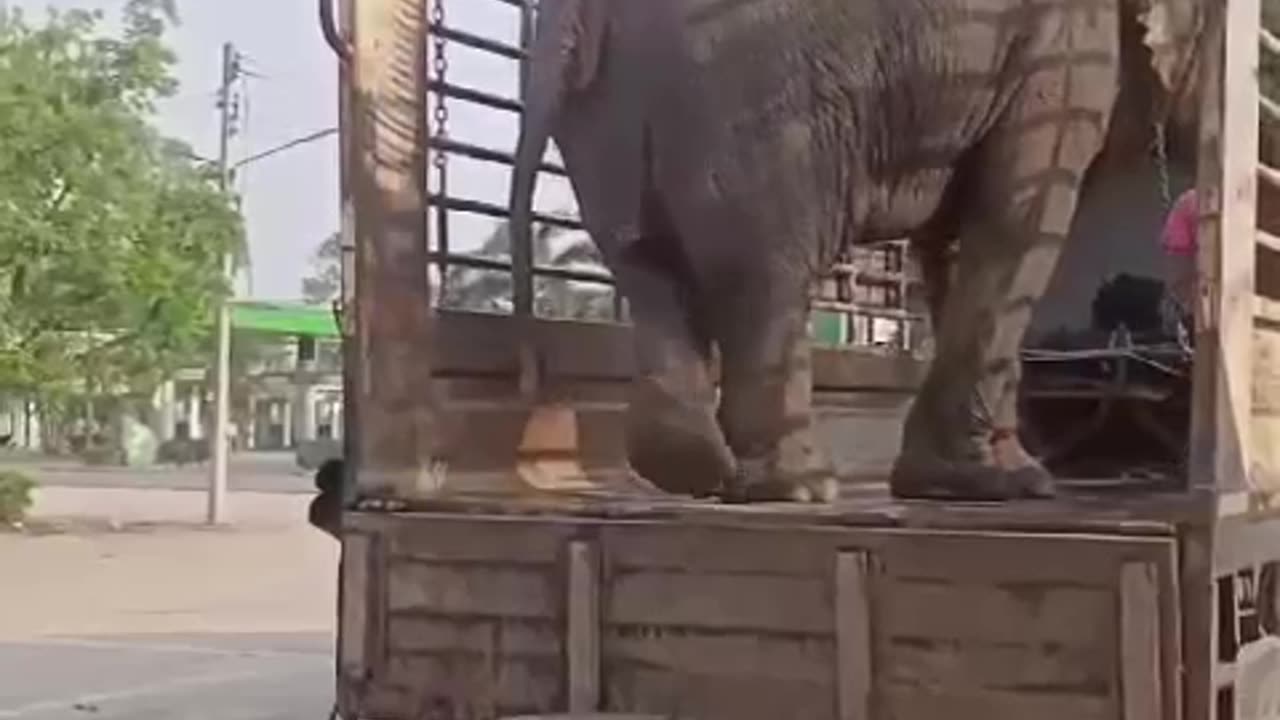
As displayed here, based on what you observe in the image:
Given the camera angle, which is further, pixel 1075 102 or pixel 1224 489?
pixel 1075 102

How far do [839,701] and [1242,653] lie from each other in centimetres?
71

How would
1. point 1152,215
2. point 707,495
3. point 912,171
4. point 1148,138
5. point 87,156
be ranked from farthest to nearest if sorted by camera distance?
point 87,156
point 1152,215
point 1148,138
point 912,171
point 707,495

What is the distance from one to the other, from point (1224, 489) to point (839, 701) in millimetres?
749

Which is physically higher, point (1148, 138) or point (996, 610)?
point (1148, 138)

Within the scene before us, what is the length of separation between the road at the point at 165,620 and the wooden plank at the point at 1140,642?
5149 mm

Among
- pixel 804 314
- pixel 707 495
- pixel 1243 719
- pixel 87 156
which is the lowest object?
pixel 1243 719

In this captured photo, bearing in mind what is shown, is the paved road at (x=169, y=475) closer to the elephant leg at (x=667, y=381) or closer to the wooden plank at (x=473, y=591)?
the elephant leg at (x=667, y=381)

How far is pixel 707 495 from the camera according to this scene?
4578mm

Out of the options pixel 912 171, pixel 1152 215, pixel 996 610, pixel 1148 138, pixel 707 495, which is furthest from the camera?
pixel 1152 215

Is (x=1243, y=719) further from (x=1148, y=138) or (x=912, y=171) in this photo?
(x=1148, y=138)

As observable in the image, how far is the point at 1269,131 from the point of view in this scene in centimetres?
477

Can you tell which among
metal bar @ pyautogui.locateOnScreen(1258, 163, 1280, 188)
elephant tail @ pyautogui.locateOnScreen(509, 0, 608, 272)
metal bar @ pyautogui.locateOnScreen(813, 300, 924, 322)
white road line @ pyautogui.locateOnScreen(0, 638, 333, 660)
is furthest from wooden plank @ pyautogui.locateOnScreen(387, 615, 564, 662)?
white road line @ pyautogui.locateOnScreen(0, 638, 333, 660)

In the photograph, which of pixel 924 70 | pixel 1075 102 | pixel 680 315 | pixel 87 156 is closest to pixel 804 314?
pixel 680 315

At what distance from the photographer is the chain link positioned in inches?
189
